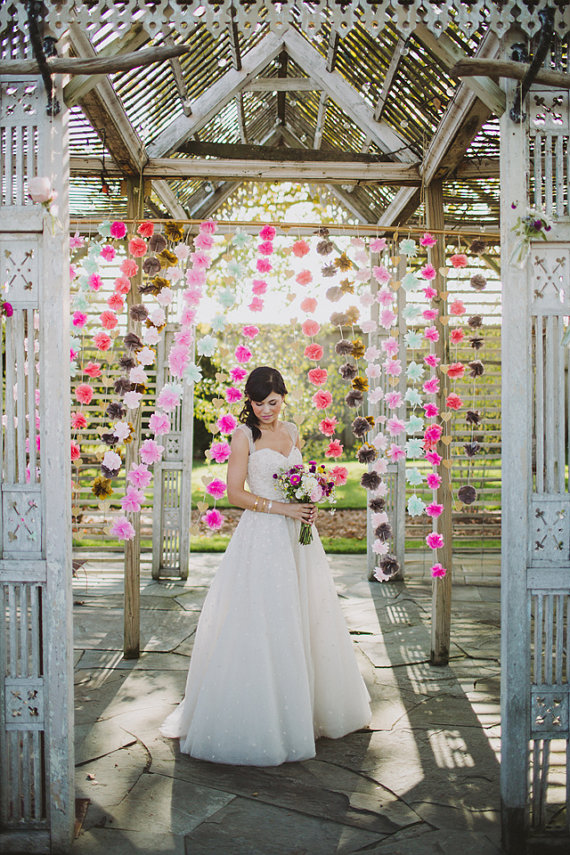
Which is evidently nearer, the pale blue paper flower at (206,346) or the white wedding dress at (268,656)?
the white wedding dress at (268,656)

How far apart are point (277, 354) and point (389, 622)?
609 cm

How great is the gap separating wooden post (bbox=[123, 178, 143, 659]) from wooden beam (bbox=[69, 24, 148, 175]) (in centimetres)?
21

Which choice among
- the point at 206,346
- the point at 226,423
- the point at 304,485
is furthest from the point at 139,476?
the point at 304,485

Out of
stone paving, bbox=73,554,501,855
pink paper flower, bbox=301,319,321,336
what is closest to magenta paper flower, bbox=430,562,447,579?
stone paving, bbox=73,554,501,855

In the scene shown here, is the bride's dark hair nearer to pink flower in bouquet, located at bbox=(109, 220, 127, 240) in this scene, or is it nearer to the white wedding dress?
the white wedding dress

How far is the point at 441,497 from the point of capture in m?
4.93

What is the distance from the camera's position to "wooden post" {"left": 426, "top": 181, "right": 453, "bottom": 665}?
4.89m

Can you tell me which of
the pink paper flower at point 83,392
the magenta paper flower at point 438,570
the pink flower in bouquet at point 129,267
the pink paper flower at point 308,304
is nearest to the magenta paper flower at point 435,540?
the magenta paper flower at point 438,570

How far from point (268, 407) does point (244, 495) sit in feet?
1.68

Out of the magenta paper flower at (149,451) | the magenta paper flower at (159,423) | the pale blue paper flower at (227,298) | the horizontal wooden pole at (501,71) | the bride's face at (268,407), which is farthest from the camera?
the magenta paper flower at (159,423)

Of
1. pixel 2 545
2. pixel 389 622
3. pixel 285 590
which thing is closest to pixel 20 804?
pixel 2 545

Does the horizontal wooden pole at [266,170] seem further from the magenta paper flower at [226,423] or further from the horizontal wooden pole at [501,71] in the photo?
the horizontal wooden pole at [501,71]

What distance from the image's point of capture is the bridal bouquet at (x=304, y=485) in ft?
12.3

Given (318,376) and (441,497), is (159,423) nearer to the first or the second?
(318,376)
